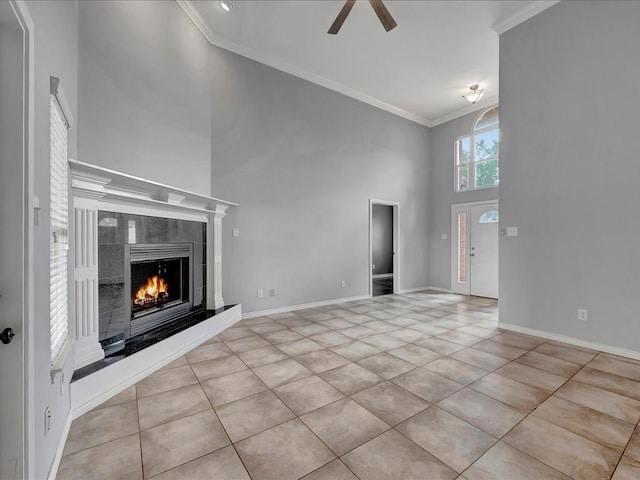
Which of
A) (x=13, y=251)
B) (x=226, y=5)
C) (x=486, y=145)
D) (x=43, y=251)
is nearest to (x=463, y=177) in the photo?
(x=486, y=145)

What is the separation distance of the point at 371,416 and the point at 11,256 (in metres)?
2.11

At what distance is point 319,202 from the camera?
16.9ft

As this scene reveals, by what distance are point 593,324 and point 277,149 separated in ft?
15.4

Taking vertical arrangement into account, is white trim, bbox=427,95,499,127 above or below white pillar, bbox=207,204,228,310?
above

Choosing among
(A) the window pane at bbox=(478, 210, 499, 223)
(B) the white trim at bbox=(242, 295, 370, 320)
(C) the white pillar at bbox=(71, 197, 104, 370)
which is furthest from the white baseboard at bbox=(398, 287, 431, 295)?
(C) the white pillar at bbox=(71, 197, 104, 370)

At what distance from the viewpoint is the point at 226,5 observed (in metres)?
3.51

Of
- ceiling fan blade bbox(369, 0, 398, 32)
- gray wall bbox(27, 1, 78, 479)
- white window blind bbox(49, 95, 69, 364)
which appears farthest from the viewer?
ceiling fan blade bbox(369, 0, 398, 32)

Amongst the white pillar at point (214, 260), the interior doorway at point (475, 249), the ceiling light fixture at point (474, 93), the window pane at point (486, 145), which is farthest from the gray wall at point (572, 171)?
the white pillar at point (214, 260)

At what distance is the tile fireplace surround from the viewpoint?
217 cm

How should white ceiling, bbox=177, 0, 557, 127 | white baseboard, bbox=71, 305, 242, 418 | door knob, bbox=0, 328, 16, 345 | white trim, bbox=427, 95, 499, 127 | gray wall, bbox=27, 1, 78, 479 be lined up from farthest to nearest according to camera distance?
white trim, bbox=427, 95, 499, 127
white ceiling, bbox=177, 0, 557, 127
white baseboard, bbox=71, 305, 242, 418
gray wall, bbox=27, 1, 78, 479
door knob, bbox=0, 328, 16, 345

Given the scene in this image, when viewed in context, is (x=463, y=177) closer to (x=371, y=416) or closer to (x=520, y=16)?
(x=520, y=16)

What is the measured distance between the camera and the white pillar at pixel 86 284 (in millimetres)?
2184

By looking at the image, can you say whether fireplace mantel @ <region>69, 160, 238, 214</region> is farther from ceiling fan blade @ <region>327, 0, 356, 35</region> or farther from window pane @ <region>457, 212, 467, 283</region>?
window pane @ <region>457, 212, 467, 283</region>

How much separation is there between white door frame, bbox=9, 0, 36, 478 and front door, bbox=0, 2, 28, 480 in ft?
0.04
